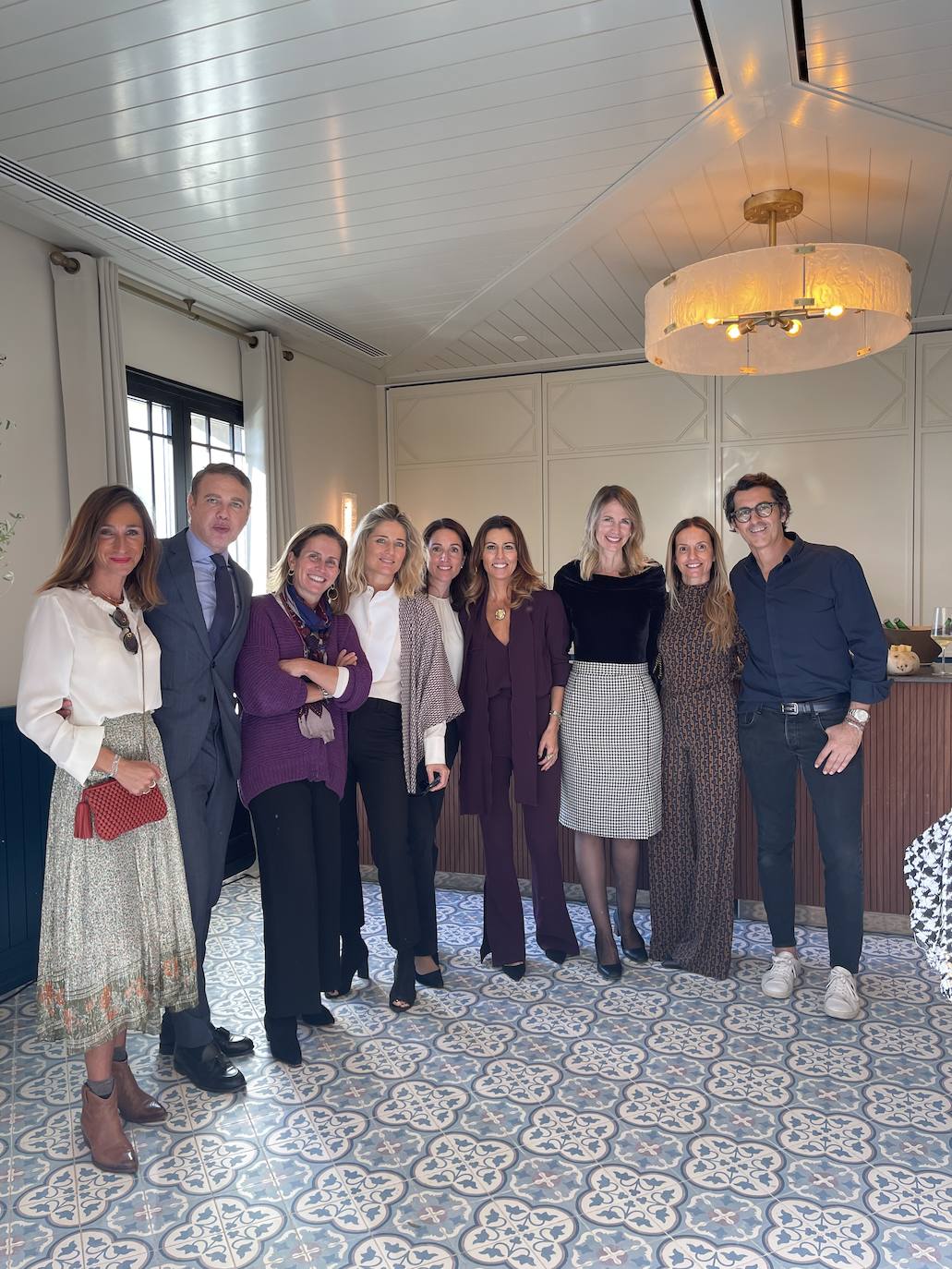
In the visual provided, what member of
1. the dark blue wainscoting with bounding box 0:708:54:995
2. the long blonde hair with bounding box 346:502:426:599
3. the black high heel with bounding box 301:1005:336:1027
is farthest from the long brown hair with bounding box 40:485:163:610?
the black high heel with bounding box 301:1005:336:1027

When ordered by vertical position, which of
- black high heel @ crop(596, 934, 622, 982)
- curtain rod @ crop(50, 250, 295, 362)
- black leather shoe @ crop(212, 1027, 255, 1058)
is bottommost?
black high heel @ crop(596, 934, 622, 982)

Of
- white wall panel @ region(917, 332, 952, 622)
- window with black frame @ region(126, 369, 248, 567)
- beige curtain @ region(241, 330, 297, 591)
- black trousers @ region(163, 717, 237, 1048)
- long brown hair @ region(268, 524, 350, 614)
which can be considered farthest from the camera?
white wall panel @ region(917, 332, 952, 622)

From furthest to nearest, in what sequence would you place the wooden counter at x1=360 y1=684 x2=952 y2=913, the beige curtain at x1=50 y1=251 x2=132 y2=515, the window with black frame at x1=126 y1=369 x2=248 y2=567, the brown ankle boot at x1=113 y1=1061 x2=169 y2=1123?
the window with black frame at x1=126 y1=369 x2=248 y2=567, the beige curtain at x1=50 y1=251 x2=132 y2=515, the wooden counter at x1=360 y1=684 x2=952 y2=913, the brown ankle boot at x1=113 y1=1061 x2=169 y2=1123

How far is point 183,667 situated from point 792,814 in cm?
218

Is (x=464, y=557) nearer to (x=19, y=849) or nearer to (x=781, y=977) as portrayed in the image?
(x=781, y=977)

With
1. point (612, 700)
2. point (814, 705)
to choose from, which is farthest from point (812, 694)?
point (612, 700)

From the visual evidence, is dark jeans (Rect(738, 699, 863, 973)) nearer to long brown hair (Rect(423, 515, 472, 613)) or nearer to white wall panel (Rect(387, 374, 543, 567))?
long brown hair (Rect(423, 515, 472, 613))

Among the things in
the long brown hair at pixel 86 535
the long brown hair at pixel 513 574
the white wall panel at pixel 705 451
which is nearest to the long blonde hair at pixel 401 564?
the long brown hair at pixel 513 574

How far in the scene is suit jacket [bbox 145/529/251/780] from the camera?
260 cm

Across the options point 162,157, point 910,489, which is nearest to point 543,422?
point 910,489

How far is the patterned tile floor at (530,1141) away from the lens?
6.63 ft

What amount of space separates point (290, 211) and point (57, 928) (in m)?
3.03

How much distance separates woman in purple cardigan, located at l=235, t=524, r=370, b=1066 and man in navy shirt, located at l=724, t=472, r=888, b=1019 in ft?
4.73

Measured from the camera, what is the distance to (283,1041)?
9.28ft
